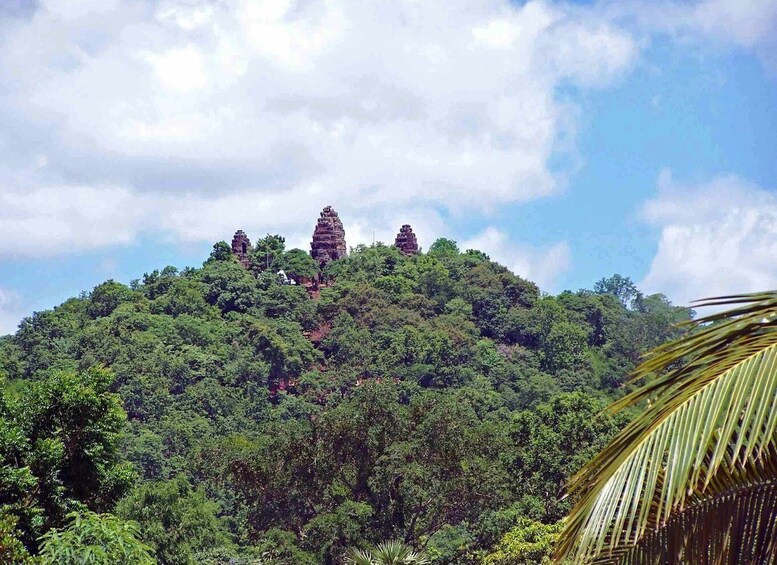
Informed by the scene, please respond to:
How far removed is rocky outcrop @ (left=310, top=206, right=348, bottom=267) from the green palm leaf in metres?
86.8

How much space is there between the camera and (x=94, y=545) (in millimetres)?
11930

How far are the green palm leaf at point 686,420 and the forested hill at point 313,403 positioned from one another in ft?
5.45

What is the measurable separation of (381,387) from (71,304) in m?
50.2

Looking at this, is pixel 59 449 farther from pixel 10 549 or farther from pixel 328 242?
pixel 328 242

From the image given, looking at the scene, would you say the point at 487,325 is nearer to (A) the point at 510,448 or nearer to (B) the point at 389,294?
(B) the point at 389,294

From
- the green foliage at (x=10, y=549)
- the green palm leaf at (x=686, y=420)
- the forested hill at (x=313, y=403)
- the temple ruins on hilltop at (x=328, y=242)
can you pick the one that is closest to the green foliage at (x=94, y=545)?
the green foliage at (x=10, y=549)

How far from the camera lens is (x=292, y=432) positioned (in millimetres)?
31609

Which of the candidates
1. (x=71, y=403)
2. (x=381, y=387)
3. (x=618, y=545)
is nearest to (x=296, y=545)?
(x=381, y=387)

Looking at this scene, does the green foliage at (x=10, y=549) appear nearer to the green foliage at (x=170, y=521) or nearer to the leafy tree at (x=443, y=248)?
the green foliage at (x=170, y=521)

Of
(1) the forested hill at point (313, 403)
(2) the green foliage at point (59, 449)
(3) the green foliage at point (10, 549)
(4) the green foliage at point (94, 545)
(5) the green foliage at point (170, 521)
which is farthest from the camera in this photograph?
(5) the green foliage at point (170, 521)

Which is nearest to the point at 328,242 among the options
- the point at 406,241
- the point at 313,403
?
the point at 406,241

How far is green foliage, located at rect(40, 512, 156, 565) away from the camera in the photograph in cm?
1159

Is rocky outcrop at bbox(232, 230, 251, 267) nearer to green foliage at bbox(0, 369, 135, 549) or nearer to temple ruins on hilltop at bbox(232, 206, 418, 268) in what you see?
temple ruins on hilltop at bbox(232, 206, 418, 268)

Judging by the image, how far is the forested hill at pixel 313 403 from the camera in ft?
53.0
